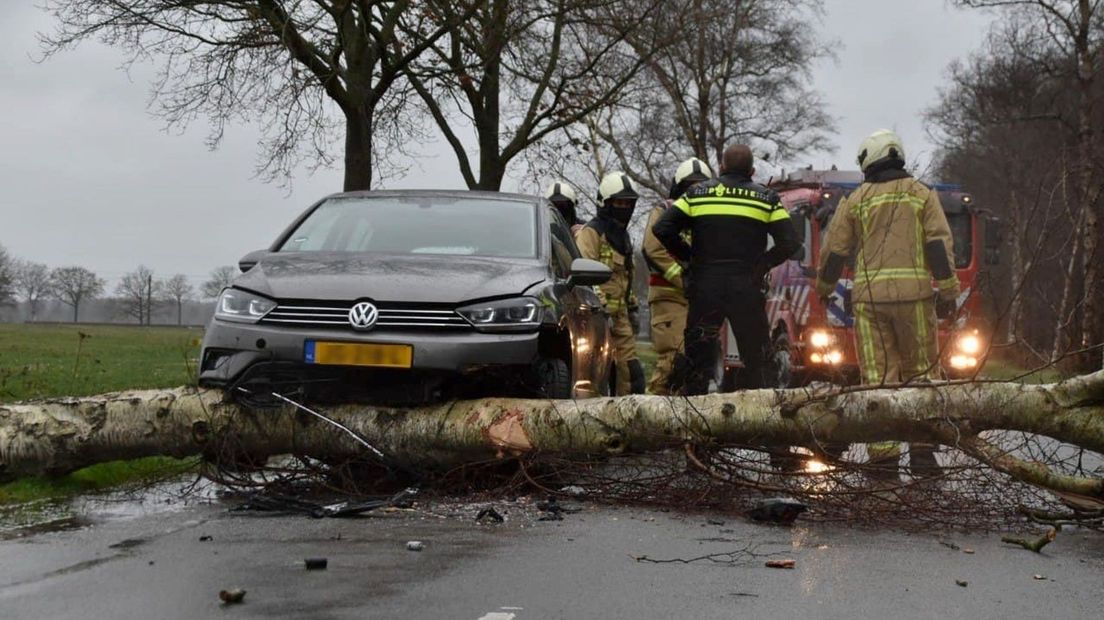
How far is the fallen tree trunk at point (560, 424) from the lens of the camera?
6273 millimetres

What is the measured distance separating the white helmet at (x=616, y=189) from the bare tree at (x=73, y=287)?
93.0m

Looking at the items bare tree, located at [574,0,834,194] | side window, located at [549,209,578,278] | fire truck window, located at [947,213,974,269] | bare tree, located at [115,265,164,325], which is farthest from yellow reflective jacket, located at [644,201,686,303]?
bare tree, located at [115,265,164,325]

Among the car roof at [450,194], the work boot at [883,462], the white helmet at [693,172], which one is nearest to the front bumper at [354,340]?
the work boot at [883,462]

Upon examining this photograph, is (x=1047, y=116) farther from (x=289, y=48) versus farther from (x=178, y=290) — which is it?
(x=178, y=290)

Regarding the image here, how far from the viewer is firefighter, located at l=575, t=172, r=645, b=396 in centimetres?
1103

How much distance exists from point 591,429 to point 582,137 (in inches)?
749

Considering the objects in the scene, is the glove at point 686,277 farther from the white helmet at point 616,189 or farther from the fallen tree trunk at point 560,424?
the fallen tree trunk at point 560,424

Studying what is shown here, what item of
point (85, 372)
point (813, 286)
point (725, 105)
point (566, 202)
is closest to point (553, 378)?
point (566, 202)

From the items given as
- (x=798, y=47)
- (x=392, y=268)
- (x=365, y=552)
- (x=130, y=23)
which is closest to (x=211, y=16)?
(x=130, y=23)

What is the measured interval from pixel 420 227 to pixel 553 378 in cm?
152

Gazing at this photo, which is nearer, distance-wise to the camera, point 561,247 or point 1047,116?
point 561,247

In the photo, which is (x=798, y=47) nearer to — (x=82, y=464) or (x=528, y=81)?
(x=528, y=81)

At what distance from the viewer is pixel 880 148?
28.6 feet

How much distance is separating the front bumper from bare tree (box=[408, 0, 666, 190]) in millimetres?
12394
